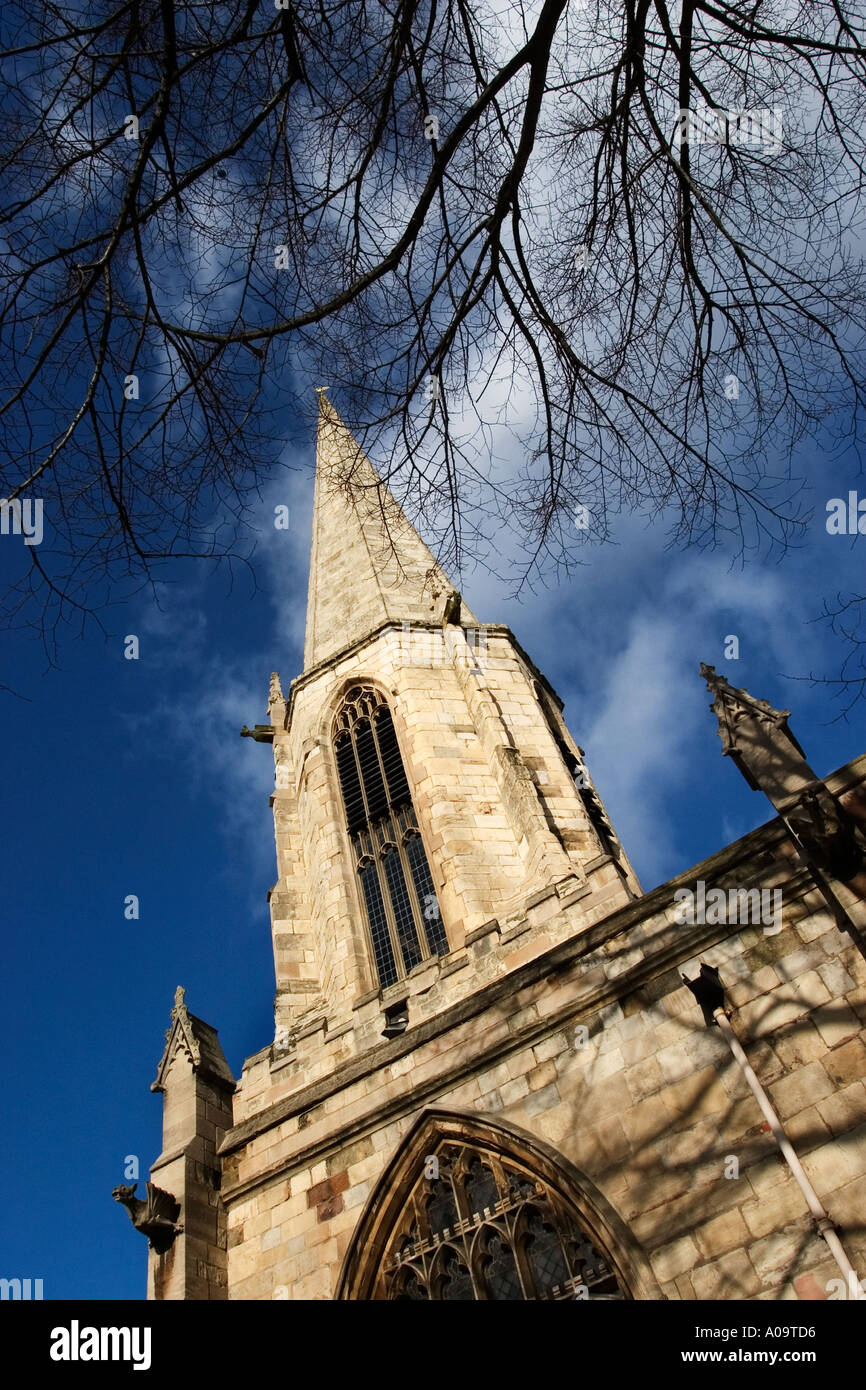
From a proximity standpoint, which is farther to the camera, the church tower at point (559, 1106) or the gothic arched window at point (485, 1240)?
the gothic arched window at point (485, 1240)

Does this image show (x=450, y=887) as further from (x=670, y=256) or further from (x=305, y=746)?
(x=670, y=256)

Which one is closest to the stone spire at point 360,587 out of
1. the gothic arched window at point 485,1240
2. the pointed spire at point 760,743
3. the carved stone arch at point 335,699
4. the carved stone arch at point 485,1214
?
the carved stone arch at point 335,699

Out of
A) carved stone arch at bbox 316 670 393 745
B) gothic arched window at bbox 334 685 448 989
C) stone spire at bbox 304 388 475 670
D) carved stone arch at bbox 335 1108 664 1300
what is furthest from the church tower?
stone spire at bbox 304 388 475 670

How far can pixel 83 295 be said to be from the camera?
4609 millimetres

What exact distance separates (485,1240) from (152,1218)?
3.09 metres

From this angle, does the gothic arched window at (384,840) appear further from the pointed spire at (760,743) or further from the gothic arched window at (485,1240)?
the pointed spire at (760,743)

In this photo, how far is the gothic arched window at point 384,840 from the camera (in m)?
14.8

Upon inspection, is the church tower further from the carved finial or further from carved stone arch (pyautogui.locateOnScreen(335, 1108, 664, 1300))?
the carved finial

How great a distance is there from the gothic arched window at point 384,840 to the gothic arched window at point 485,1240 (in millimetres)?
5000

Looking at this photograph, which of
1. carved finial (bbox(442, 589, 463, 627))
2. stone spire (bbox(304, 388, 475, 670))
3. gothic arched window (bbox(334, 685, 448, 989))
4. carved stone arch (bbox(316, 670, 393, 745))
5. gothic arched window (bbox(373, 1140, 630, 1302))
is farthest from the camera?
stone spire (bbox(304, 388, 475, 670))

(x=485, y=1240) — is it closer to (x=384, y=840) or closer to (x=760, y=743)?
(x=760, y=743)

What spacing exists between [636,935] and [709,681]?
93.6 inches

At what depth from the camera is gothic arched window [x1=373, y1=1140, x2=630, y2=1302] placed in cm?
753
